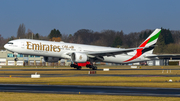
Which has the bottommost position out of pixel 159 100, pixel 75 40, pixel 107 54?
pixel 159 100

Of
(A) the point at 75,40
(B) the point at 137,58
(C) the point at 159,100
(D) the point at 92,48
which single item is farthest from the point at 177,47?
(C) the point at 159,100

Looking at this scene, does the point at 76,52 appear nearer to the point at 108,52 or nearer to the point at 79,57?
the point at 79,57

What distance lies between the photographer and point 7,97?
1878 centimetres

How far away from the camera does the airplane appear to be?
179ft

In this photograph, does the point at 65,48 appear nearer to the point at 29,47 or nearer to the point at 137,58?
the point at 29,47

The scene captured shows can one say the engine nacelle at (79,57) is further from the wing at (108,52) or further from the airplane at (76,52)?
the wing at (108,52)

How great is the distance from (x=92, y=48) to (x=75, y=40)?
11861cm

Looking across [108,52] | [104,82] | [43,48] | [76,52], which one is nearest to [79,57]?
[76,52]

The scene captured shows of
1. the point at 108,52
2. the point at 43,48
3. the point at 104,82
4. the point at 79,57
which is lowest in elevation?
the point at 104,82

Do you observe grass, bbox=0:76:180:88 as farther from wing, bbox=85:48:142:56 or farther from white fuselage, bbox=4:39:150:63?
wing, bbox=85:48:142:56

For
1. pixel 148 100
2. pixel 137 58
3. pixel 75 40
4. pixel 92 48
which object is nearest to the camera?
pixel 148 100

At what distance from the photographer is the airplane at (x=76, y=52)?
54.6 m

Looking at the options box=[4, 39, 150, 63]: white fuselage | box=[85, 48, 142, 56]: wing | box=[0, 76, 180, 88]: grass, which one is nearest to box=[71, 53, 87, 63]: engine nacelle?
box=[4, 39, 150, 63]: white fuselage

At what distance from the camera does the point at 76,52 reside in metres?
57.8
